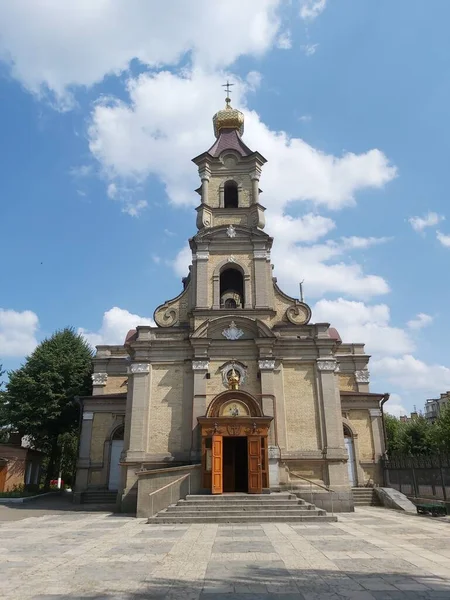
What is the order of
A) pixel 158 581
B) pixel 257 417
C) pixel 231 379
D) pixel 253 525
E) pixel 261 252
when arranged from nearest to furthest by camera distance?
pixel 158 581 < pixel 253 525 < pixel 257 417 < pixel 231 379 < pixel 261 252

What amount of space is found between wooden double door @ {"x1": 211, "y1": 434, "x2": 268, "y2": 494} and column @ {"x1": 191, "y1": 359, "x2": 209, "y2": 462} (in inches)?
54.9

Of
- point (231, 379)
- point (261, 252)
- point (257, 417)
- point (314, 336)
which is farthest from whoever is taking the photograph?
point (261, 252)

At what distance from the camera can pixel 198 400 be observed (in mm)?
24312

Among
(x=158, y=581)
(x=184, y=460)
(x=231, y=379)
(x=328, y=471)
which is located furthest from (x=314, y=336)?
(x=158, y=581)

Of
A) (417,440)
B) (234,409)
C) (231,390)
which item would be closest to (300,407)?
(234,409)

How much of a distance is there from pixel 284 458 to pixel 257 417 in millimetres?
2932

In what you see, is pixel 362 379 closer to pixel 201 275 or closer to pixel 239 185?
pixel 201 275

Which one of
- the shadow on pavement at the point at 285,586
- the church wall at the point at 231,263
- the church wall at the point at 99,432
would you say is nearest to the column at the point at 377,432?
the church wall at the point at 231,263

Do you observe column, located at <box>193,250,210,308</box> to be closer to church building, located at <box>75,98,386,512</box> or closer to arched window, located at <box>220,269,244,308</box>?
church building, located at <box>75,98,386,512</box>

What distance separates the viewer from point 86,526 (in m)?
17.7

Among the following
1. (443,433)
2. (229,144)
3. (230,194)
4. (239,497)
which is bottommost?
(239,497)

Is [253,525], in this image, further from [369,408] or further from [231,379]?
[369,408]

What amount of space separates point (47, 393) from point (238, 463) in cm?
1706

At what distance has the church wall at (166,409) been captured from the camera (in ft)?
79.3
